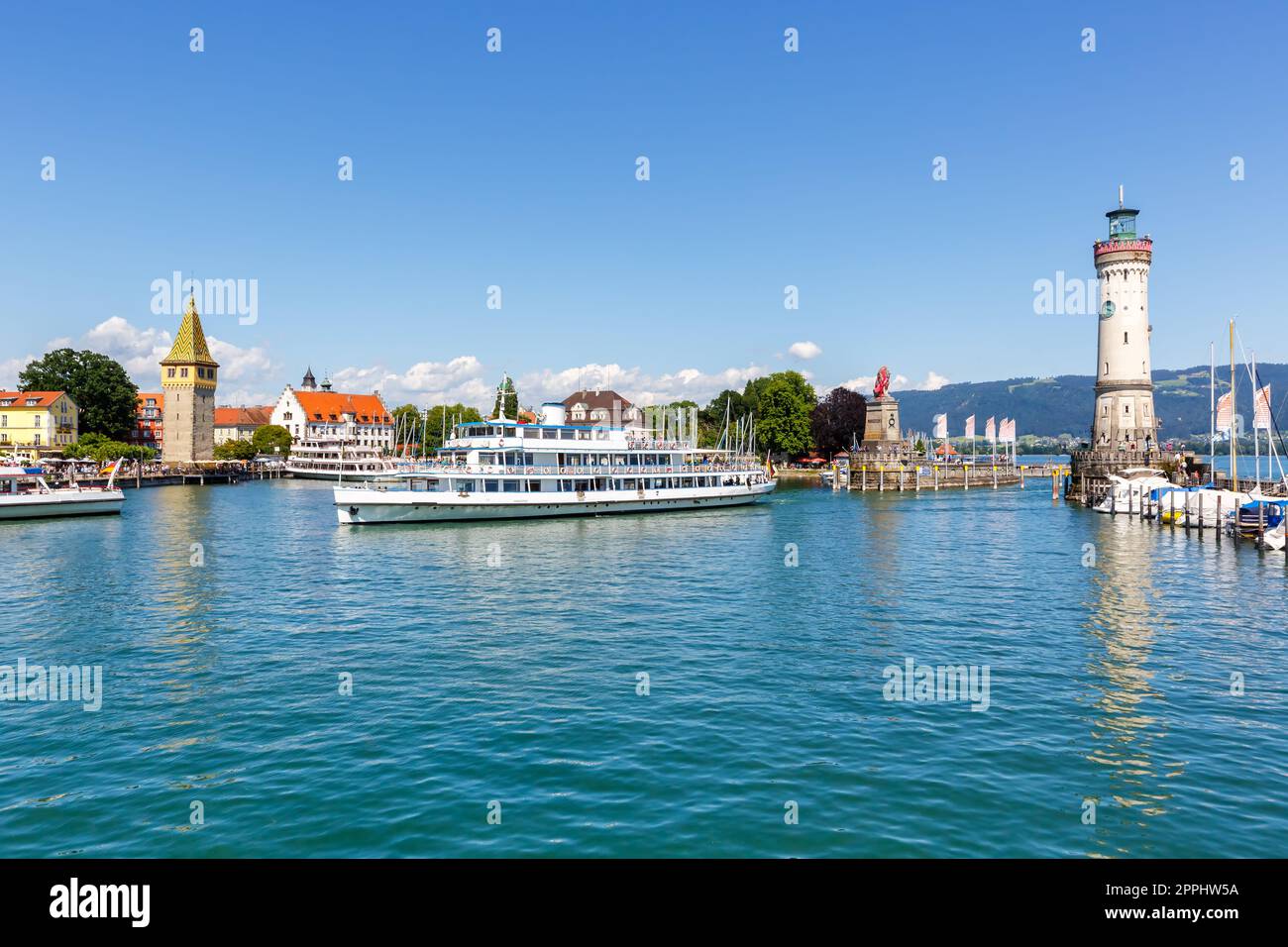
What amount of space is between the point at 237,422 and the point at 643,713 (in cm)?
18661

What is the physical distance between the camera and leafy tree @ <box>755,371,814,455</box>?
470 ft

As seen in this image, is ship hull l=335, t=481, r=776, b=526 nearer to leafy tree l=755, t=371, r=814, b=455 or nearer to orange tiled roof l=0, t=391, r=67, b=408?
leafy tree l=755, t=371, r=814, b=455

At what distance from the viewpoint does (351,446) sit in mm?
167875

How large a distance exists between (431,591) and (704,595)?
39.3 feet

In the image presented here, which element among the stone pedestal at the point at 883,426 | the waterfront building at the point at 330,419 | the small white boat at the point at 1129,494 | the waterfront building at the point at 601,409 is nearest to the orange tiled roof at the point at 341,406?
the waterfront building at the point at 330,419

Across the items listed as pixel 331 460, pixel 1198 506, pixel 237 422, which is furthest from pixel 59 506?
pixel 237 422

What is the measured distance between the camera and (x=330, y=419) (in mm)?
177125

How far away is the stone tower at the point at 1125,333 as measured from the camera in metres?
81.2

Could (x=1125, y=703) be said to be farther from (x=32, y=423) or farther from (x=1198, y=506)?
(x=32, y=423)

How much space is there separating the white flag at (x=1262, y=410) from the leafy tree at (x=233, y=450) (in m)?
152

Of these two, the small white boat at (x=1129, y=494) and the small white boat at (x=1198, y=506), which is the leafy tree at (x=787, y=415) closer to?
the small white boat at (x=1129, y=494)

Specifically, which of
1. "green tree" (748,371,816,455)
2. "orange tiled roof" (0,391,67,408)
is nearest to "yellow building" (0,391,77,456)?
"orange tiled roof" (0,391,67,408)
